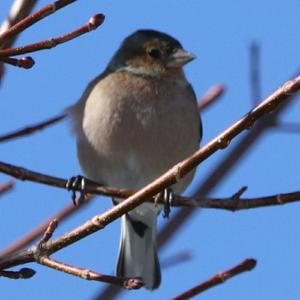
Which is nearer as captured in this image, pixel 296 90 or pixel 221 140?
pixel 296 90

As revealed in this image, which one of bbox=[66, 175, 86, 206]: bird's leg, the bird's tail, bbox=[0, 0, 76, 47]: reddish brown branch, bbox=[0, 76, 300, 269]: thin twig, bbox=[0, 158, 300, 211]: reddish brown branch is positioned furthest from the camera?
the bird's tail

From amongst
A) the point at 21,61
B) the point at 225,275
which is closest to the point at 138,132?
the point at 225,275

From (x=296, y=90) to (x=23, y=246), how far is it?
1.55m

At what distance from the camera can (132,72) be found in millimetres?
4961

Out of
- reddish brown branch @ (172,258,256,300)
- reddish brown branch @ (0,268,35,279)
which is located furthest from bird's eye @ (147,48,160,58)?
reddish brown branch @ (0,268,35,279)

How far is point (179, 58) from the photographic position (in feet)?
16.4

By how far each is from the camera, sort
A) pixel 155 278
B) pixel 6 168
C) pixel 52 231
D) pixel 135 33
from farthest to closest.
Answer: pixel 135 33, pixel 155 278, pixel 6 168, pixel 52 231

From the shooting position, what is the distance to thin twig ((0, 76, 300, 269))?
210 cm

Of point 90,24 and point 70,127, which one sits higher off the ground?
point 90,24

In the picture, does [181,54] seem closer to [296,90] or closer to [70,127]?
[70,127]

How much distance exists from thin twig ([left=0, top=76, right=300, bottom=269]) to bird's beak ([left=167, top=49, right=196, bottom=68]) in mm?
2708

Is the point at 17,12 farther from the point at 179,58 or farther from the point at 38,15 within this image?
the point at 179,58

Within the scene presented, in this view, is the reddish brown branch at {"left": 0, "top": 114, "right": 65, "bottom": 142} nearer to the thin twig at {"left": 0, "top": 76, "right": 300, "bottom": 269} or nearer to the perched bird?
the thin twig at {"left": 0, "top": 76, "right": 300, "bottom": 269}

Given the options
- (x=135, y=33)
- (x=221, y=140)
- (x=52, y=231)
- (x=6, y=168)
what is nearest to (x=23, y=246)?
(x=6, y=168)
